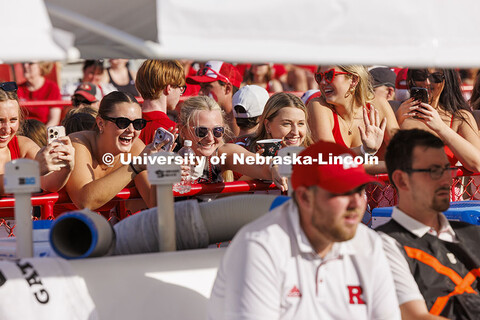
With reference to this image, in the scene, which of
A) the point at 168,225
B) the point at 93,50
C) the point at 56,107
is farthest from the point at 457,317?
the point at 56,107

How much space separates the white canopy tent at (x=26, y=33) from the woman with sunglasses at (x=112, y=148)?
226 cm

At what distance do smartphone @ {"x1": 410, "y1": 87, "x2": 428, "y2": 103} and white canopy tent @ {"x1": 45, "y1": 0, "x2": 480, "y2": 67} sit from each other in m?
3.22

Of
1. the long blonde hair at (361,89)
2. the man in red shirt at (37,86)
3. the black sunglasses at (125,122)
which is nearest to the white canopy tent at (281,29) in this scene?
the black sunglasses at (125,122)

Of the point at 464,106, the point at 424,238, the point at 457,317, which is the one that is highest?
the point at 464,106

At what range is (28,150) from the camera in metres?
5.58

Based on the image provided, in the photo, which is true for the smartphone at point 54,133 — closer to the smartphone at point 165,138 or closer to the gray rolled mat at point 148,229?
the smartphone at point 165,138

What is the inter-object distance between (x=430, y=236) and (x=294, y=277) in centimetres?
101

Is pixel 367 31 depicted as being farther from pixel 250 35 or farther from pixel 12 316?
pixel 12 316

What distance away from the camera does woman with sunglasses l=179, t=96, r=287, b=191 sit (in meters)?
5.39

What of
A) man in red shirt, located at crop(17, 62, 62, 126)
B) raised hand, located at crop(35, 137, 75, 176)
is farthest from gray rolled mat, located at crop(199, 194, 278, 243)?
man in red shirt, located at crop(17, 62, 62, 126)

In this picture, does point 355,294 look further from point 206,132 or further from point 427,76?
point 427,76

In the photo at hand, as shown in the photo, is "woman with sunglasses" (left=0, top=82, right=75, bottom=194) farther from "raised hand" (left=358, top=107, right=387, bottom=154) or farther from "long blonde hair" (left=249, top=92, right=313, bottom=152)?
"raised hand" (left=358, top=107, right=387, bottom=154)

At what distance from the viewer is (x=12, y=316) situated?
3420mm

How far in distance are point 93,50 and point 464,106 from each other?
14.7 feet
